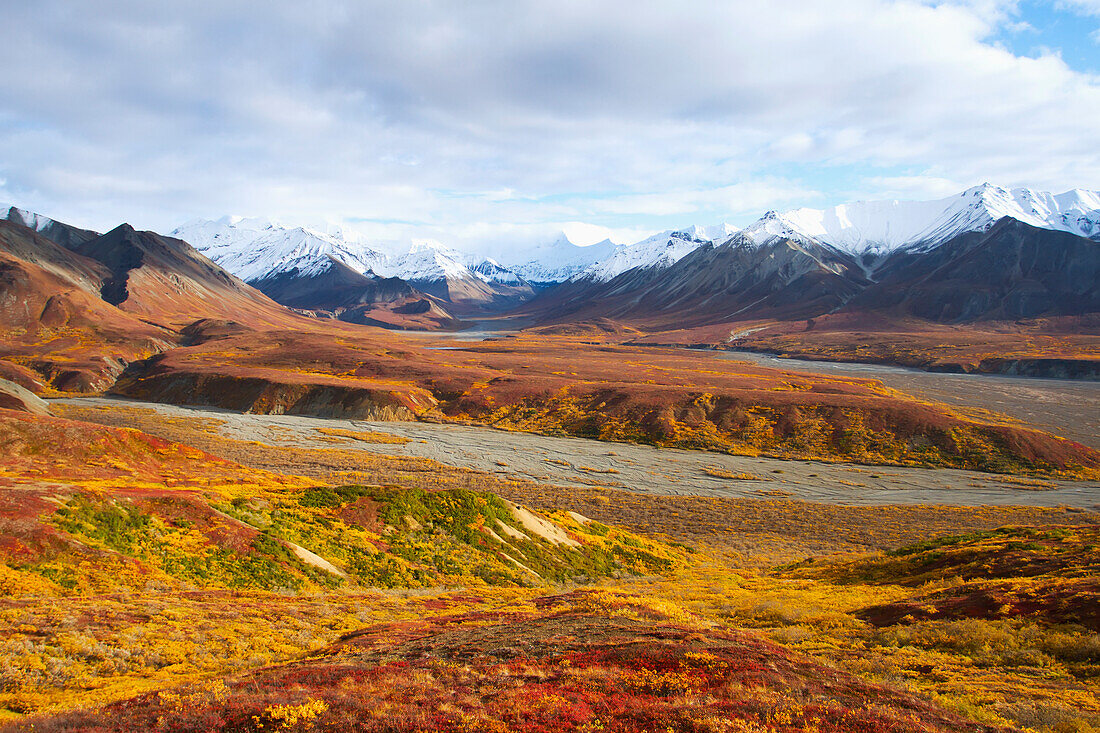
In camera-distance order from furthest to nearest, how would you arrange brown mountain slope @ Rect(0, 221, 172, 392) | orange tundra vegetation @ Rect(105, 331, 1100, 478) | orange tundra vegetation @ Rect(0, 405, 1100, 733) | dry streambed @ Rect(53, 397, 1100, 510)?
brown mountain slope @ Rect(0, 221, 172, 392), orange tundra vegetation @ Rect(105, 331, 1100, 478), dry streambed @ Rect(53, 397, 1100, 510), orange tundra vegetation @ Rect(0, 405, 1100, 733)

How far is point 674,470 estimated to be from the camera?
70.1 meters

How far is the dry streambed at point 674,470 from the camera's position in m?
61.3

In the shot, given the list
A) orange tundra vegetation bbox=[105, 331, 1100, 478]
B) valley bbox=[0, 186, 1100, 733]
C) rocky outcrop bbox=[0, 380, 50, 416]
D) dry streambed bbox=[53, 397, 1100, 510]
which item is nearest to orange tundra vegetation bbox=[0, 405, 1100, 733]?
valley bbox=[0, 186, 1100, 733]

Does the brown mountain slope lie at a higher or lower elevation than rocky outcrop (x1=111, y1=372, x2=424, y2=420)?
higher

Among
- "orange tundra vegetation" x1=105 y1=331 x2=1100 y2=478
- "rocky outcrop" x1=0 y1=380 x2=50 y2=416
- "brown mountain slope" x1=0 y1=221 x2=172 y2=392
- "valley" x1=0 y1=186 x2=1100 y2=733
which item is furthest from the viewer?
"brown mountain slope" x1=0 y1=221 x2=172 y2=392

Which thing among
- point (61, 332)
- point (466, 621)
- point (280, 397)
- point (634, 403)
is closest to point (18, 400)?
point (280, 397)

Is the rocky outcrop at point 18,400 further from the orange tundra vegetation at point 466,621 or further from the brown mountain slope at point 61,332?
the brown mountain slope at point 61,332

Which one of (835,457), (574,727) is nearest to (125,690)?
(574,727)

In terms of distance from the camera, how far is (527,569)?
34250 millimetres

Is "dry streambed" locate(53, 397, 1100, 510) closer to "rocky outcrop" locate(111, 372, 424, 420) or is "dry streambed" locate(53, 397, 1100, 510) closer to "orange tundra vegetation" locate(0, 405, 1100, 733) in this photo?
"rocky outcrop" locate(111, 372, 424, 420)

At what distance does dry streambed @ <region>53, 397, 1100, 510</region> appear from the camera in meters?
61.3

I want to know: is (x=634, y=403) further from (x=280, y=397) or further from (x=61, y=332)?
(x=61, y=332)

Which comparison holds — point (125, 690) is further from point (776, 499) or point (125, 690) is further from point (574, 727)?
point (776, 499)

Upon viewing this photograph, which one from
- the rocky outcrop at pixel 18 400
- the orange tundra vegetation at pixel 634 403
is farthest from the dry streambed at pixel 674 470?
the rocky outcrop at pixel 18 400
